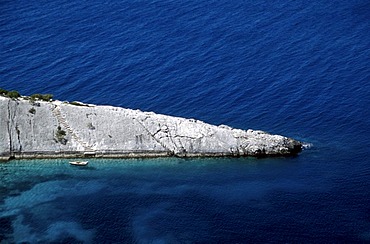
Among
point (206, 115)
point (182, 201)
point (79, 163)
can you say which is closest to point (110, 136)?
point (79, 163)

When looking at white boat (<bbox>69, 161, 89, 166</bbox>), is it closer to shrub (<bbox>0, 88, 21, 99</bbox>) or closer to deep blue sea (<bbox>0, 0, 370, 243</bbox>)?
deep blue sea (<bbox>0, 0, 370, 243</bbox>)

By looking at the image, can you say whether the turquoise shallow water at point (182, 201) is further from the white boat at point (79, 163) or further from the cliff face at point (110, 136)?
the cliff face at point (110, 136)

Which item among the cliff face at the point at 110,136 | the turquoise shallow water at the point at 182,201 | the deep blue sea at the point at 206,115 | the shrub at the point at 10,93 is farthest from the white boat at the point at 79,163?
the shrub at the point at 10,93

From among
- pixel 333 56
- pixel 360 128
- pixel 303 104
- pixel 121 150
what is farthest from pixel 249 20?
pixel 121 150

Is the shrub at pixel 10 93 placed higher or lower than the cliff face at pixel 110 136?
higher

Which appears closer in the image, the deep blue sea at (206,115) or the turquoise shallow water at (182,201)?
the turquoise shallow water at (182,201)

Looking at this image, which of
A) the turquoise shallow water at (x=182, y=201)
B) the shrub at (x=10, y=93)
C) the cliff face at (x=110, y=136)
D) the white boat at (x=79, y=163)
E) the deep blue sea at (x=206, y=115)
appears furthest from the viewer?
the shrub at (x=10, y=93)
